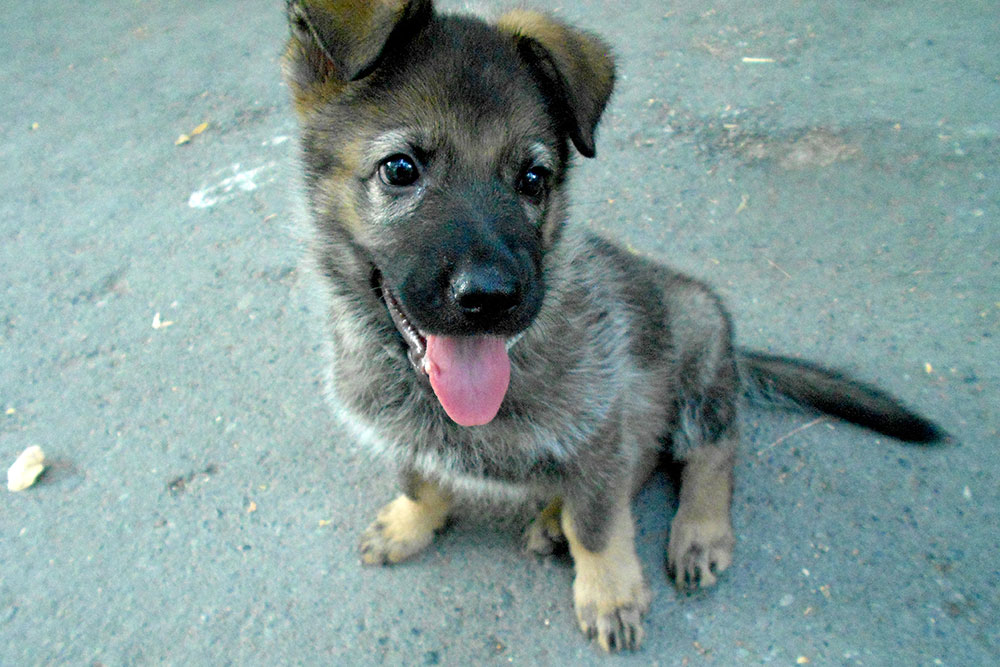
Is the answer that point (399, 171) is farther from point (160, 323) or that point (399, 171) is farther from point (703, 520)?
point (160, 323)

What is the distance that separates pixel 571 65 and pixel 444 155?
0.45 metres

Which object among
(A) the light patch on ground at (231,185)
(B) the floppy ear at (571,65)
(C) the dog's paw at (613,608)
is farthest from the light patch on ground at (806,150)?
(A) the light patch on ground at (231,185)

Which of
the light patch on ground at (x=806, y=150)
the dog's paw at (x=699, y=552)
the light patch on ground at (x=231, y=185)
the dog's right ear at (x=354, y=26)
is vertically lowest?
the dog's paw at (x=699, y=552)

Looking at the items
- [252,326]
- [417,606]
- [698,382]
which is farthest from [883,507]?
[252,326]

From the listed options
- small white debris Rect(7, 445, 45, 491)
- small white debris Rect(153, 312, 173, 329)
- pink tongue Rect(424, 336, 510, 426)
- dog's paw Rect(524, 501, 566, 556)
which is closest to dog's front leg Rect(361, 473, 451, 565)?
dog's paw Rect(524, 501, 566, 556)

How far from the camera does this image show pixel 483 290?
1.71 metres

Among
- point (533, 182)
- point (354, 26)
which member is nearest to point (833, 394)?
point (533, 182)

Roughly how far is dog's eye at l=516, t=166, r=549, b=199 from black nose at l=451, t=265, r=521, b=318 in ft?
1.27

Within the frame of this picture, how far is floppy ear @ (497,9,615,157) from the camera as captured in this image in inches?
78.1

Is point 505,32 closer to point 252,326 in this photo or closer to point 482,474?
point 482,474

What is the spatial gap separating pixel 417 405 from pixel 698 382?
1111mm

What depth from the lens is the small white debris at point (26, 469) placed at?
2875 mm

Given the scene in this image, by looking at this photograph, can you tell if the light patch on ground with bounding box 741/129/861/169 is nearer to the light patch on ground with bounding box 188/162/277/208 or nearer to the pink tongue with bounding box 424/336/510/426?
the pink tongue with bounding box 424/336/510/426

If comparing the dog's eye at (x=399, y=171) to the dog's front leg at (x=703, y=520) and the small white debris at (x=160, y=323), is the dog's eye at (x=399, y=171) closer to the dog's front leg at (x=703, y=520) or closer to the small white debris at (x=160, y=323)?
the dog's front leg at (x=703, y=520)
